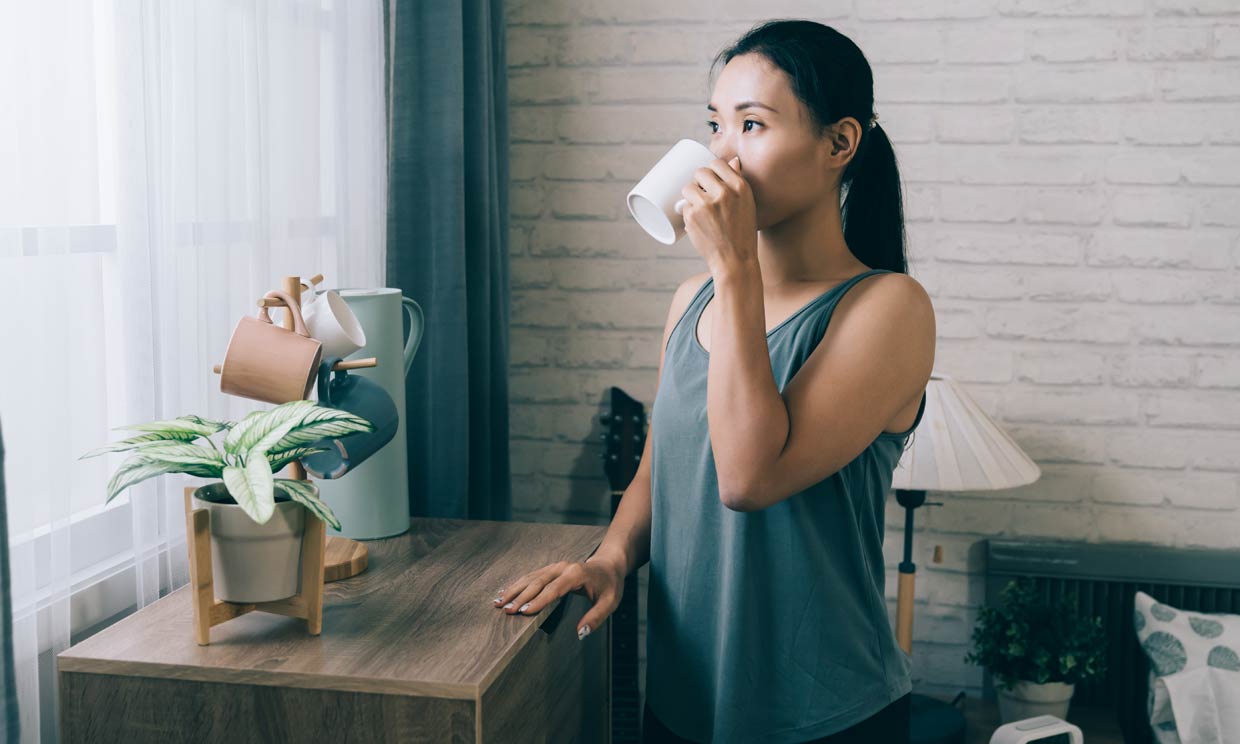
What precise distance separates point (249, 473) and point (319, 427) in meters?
0.08

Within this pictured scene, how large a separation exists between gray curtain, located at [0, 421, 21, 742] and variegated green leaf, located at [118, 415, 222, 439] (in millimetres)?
124

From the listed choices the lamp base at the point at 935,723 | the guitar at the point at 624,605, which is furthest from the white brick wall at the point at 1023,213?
the lamp base at the point at 935,723

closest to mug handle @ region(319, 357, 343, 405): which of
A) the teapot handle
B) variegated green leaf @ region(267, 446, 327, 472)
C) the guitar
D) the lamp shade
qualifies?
the teapot handle

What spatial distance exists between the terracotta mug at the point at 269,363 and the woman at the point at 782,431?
1.02 feet

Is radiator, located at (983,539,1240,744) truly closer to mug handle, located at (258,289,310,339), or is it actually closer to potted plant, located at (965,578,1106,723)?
potted plant, located at (965,578,1106,723)

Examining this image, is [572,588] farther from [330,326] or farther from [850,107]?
[850,107]

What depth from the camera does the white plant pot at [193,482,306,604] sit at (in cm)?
100

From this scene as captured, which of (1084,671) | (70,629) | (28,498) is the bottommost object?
(1084,671)

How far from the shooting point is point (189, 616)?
1098mm

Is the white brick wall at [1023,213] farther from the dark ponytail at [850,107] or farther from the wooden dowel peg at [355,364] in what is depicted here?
the wooden dowel peg at [355,364]

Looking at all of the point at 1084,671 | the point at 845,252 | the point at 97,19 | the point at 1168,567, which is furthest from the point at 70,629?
the point at 1168,567

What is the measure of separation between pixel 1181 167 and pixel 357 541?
1637 mm

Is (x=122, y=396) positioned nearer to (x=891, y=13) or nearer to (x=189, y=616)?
(x=189, y=616)

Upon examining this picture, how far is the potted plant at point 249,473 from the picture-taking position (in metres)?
0.98
